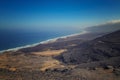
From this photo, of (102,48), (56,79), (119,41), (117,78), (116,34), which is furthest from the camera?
(116,34)

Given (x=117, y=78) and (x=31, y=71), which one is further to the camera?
(x=31, y=71)

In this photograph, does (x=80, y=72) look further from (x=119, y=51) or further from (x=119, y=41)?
(x=119, y=41)

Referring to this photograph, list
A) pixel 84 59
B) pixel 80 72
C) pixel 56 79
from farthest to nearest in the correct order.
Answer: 1. pixel 84 59
2. pixel 80 72
3. pixel 56 79

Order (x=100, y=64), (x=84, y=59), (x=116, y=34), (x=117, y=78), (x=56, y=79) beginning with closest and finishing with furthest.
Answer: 1. (x=117, y=78)
2. (x=56, y=79)
3. (x=100, y=64)
4. (x=84, y=59)
5. (x=116, y=34)

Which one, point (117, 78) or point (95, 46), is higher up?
point (95, 46)

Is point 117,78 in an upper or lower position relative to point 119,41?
lower

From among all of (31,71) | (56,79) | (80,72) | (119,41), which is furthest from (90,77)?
(119,41)

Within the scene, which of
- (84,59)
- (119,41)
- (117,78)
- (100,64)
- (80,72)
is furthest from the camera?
(119,41)

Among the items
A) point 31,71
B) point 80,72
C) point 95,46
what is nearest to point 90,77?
point 80,72

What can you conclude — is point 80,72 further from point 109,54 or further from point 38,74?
point 109,54
